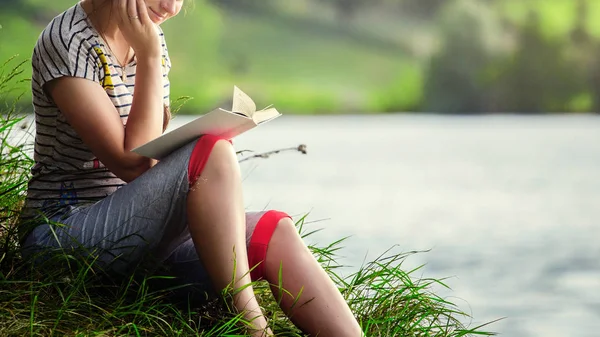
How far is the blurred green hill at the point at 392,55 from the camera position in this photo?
848 inches

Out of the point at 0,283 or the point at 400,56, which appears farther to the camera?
the point at 400,56

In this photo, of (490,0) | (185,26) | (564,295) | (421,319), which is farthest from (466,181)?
(490,0)

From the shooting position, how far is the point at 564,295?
411 centimetres

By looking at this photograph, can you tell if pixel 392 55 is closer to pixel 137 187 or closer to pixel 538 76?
pixel 538 76

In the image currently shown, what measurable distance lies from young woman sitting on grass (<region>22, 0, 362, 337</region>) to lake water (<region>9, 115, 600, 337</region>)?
1.89ft

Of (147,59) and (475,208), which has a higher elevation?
(147,59)

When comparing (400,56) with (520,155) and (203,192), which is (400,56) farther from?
(203,192)

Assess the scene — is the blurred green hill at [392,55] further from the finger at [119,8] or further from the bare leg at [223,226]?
the bare leg at [223,226]

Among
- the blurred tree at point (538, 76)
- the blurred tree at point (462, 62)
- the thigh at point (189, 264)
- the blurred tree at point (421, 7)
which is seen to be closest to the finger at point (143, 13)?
the thigh at point (189, 264)

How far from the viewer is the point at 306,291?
5.36 ft

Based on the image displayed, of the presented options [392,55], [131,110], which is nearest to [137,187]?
[131,110]

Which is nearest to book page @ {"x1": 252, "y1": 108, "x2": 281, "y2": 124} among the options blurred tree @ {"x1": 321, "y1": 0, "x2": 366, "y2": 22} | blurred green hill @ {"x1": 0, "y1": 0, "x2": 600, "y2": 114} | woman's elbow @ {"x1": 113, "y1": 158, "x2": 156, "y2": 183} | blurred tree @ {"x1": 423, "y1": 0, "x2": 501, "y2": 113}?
woman's elbow @ {"x1": 113, "y1": 158, "x2": 156, "y2": 183}

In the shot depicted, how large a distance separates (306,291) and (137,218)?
322mm

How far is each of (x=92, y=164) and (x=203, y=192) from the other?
289 mm
